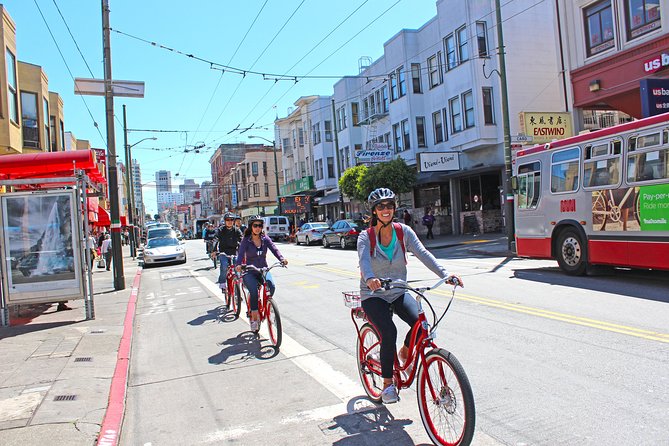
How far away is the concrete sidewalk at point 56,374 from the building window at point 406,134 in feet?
76.2

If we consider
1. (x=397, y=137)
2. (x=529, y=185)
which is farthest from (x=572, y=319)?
(x=397, y=137)

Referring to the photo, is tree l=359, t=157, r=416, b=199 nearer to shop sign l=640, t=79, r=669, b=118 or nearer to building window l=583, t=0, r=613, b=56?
building window l=583, t=0, r=613, b=56

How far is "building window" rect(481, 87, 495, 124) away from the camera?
82.7ft

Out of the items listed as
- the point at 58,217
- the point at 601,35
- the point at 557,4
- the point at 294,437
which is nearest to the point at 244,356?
the point at 294,437

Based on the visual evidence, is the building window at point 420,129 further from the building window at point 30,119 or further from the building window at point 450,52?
the building window at point 30,119

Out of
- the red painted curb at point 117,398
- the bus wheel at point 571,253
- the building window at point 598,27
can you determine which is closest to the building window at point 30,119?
the red painted curb at point 117,398

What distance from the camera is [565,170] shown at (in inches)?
476

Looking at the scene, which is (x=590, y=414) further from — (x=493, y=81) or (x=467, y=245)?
(x=493, y=81)

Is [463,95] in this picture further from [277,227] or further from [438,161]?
[277,227]

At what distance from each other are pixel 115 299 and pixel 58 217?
3.61 metres

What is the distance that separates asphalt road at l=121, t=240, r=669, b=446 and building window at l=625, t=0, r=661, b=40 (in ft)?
36.9

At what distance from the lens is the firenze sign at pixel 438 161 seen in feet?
84.5

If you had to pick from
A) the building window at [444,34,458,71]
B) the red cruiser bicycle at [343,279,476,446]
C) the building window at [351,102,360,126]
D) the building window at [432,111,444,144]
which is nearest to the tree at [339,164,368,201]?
the building window at [432,111,444,144]

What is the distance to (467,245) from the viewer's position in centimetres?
2261
